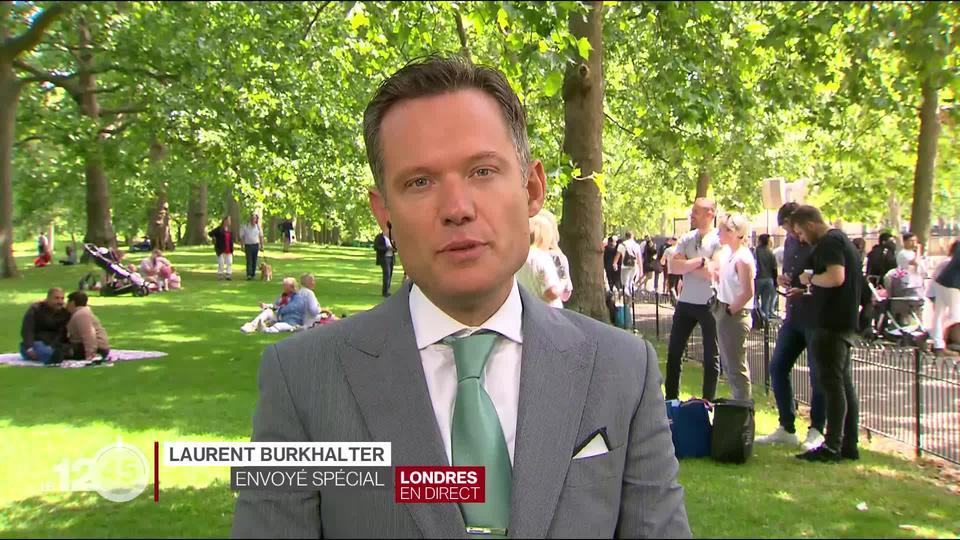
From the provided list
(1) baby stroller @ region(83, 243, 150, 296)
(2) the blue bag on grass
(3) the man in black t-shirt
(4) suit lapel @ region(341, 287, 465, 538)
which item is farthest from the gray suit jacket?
(1) baby stroller @ region(83, 243, 150, 296)

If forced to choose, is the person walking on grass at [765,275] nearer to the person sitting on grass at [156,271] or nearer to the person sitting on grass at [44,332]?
the person sitting on grass at [44,332]

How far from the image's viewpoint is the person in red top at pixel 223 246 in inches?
1138

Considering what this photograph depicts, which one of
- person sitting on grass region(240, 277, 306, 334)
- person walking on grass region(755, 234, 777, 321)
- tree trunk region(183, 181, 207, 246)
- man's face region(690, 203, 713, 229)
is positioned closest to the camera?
man's face region(690, 203, 713, 229)

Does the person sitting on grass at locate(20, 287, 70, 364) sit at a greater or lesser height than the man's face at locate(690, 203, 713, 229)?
lesser

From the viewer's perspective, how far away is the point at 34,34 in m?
17.4

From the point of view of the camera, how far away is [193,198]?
52219mm

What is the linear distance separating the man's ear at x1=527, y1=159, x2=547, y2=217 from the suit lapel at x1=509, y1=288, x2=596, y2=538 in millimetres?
253

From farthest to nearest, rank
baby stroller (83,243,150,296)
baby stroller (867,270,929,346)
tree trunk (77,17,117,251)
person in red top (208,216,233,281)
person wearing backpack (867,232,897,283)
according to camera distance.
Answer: person in red top (208,216,233,281) < tree trunk (77,17,117,251) < baby stroller (83,243,150,296) < person wearing backpack (867,232,897,283) < baby stroller (867,270,929,346)

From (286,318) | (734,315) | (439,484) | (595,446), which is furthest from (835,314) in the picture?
(286,318)

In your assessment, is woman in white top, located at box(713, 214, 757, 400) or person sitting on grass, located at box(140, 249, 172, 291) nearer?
woman in white top, located at box(713, 214, 757, 400)

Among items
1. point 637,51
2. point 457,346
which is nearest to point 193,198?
point 637,51

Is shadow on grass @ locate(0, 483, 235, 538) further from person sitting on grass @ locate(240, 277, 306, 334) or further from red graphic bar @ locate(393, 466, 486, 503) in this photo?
person sitting on grass @ locate(240, 277, 306, 334)

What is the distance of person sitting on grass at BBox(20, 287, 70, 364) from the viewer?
13.7 metres

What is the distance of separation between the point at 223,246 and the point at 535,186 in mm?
28734
